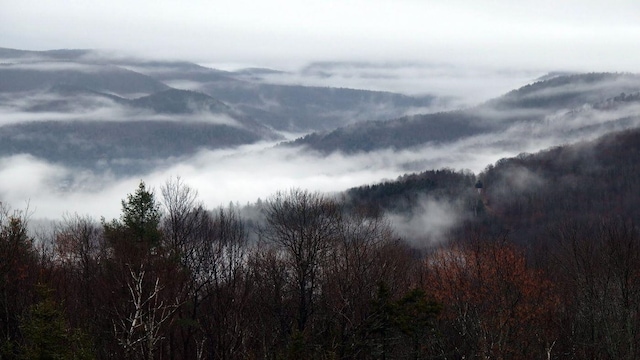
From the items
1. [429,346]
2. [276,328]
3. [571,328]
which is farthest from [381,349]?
[571,328]

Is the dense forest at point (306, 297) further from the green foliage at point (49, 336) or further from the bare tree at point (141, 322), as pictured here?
the green foliage at point (49, 336)

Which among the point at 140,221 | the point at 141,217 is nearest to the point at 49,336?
the point at 140,221

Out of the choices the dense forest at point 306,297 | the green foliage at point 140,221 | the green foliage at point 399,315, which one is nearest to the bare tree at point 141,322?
the dense forest at point 306,297

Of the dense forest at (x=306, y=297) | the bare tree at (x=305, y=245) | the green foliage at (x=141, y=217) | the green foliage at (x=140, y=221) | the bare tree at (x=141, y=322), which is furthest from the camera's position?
the green foliage at (x=141, y=217)

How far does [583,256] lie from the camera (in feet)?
162

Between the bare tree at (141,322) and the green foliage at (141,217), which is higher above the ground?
the green foliage at (141,217)

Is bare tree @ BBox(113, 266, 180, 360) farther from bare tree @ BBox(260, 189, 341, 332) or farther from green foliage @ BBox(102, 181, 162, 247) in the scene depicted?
bare tree @ BBox(260, 189, 341, 332)

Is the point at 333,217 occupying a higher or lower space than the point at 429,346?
higher

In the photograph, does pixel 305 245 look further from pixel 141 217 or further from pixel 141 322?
pixel 141 322

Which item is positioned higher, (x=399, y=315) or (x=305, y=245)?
(x=305, y=245)

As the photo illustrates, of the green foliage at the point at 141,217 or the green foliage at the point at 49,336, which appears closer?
the green foliage at the point at 49,336

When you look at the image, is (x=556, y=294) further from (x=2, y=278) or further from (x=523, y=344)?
(x=2, y=278)

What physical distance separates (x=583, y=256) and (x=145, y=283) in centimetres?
3409

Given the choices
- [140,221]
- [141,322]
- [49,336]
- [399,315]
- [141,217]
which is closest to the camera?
[141,322]
